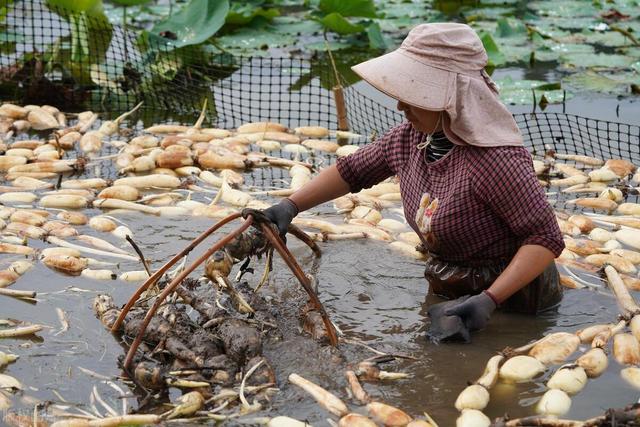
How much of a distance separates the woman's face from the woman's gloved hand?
51 cm

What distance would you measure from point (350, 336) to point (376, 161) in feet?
2.00

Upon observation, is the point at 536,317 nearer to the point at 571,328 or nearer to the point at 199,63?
the point at 571,328

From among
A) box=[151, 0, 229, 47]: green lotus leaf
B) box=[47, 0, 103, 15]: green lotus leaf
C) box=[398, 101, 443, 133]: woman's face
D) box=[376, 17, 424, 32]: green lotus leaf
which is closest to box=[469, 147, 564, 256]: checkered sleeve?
box=[398, 101, 443, 133]: woman's face

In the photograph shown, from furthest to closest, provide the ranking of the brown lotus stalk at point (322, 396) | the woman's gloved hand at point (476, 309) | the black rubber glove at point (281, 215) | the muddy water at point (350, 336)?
the black rubber glove at point (281, 215) → the woman's gloved hand at point (476, 309) → the muddy water at point (350, 336) → the brown lotus stalk at point (322, 396)

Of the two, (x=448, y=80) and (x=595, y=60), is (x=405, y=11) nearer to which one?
(x=595, y=60)

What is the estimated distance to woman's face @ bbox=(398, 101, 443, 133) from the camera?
2660 mm

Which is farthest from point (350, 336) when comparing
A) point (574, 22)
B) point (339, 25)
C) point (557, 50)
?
point (574, 22)

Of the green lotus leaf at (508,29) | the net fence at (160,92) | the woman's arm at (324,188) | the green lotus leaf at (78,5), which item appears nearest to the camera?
the woman's arm at (324,188)

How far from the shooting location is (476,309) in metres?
2.65

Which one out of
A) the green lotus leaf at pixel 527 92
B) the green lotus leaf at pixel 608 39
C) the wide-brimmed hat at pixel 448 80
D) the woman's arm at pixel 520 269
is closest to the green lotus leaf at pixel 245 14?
the green lotus leaf at pixel 527 92

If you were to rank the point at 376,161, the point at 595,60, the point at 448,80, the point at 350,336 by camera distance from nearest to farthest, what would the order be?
the point at 448,80 → the point at 350,336 → the point at 376,161 → the point at 595,60

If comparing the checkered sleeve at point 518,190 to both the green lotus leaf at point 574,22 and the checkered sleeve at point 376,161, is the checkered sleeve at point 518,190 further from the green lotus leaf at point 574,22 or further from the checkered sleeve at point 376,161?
the green lotus leaf at point 574,22

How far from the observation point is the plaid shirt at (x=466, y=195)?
2.68m

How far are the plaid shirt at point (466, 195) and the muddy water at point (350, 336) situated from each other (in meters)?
0.29
